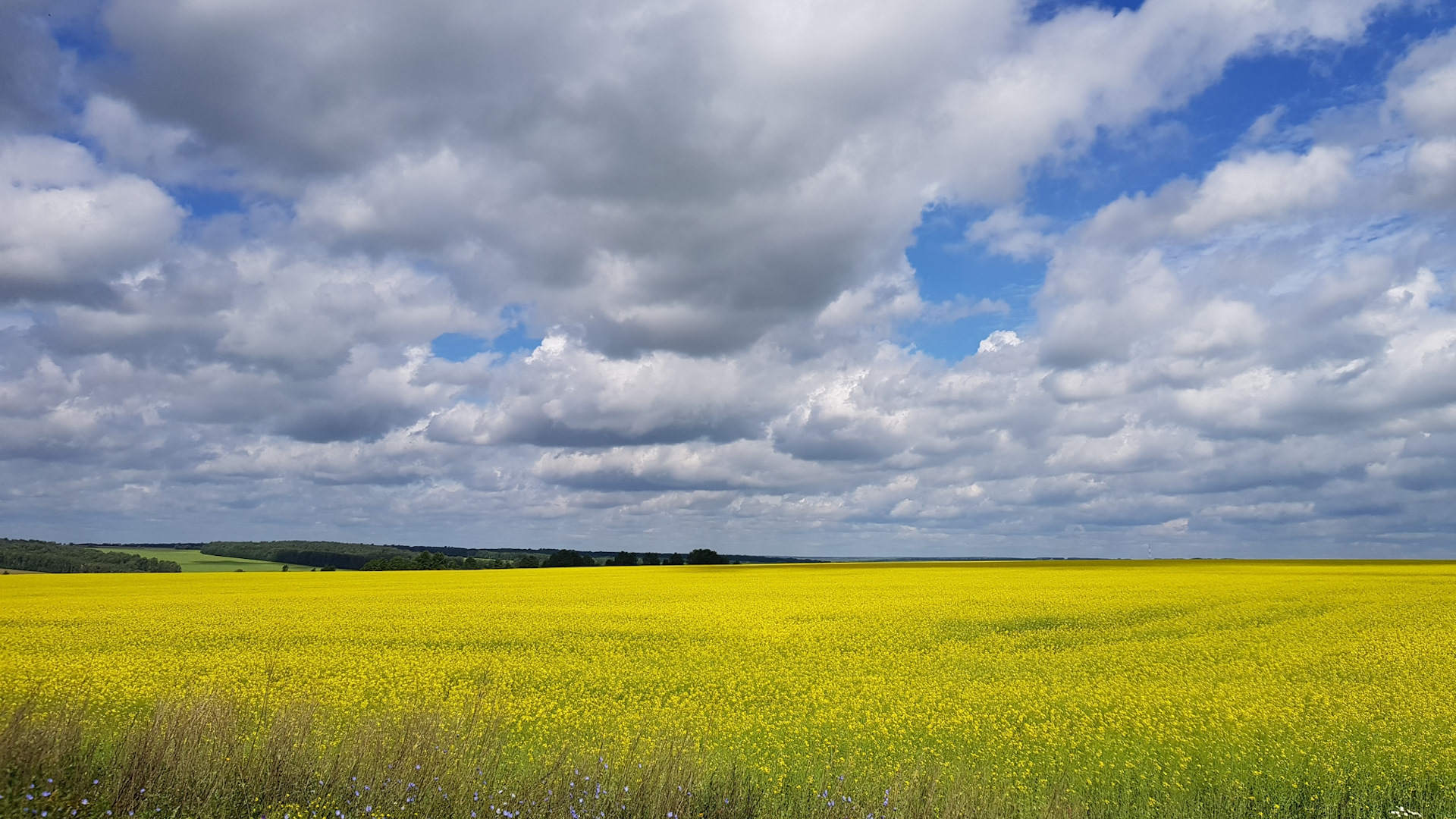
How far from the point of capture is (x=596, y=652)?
20750mm

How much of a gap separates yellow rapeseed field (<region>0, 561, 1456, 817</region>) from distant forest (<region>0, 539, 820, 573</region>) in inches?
1877

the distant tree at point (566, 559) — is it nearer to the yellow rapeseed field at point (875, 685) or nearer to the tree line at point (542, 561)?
the tree line at point (542, 561)

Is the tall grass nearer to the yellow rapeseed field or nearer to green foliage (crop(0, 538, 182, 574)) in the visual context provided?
the yellow rapeseed field

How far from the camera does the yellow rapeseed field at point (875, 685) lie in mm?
11125

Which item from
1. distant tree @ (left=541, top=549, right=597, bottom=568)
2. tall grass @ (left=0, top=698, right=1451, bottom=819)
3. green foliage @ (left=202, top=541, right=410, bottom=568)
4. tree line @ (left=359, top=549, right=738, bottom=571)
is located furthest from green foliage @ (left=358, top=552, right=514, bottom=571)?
tall grass @ (left=0, top=698, right=1451, bottom=819)

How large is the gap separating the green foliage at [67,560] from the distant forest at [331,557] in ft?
0.21

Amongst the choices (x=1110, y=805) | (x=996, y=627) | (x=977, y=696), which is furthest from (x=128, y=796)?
(x=996, y=627)

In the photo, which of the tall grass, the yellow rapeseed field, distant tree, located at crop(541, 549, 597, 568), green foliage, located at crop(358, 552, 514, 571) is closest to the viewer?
the tall grass

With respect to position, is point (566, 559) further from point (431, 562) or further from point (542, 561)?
point (431, 562)

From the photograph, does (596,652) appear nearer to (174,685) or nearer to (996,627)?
(174,685)

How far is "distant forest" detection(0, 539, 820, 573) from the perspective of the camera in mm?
72562

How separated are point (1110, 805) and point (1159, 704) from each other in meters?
5.42

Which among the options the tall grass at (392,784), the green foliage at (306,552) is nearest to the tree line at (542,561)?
the green foliage at (306,552)

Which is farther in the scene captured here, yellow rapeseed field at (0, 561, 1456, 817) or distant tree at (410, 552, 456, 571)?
distant tree at (410, 552, 456, 571)
